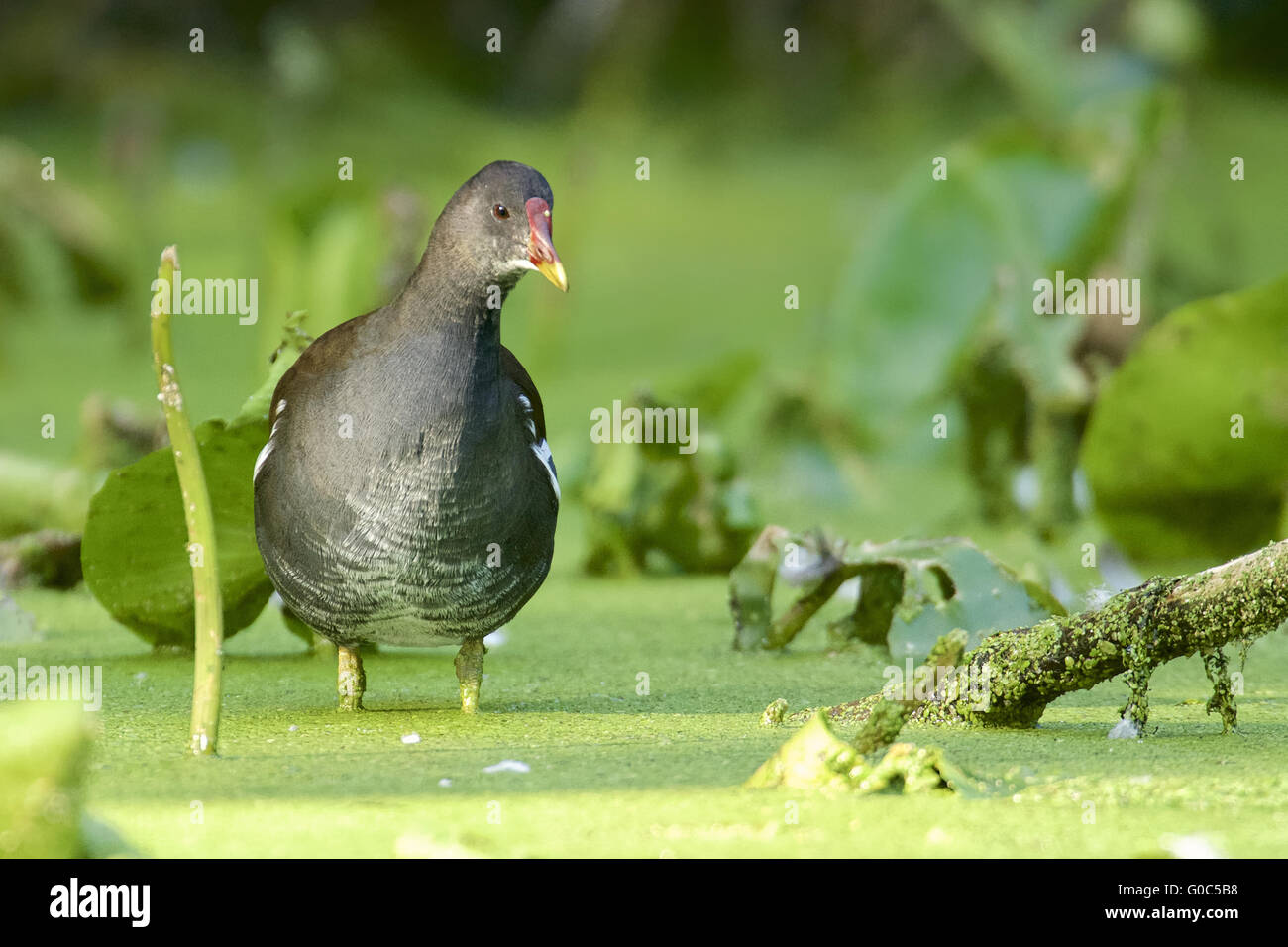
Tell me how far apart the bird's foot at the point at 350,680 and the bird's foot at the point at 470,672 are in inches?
4.6

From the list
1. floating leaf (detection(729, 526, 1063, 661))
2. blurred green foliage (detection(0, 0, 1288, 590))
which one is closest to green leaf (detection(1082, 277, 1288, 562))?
blurred green foliage (detection(0, 0, 1288, 590))

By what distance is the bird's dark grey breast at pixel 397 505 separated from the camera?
73.4 inches

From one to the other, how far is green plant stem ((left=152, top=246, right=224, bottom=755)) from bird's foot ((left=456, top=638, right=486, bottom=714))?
0.37 metres

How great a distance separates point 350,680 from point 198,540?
37 centimetres

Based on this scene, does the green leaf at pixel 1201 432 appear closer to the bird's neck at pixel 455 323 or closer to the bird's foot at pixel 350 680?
the bird's neck at pixel 455 323

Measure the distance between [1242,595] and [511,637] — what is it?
116 cm

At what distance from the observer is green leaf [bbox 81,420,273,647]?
2160 millimetres

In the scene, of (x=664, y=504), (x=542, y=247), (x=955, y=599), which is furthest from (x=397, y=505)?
(x=664, y=504)

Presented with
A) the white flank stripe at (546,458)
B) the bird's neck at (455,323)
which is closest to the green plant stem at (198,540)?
the bird's neck at (455,323)

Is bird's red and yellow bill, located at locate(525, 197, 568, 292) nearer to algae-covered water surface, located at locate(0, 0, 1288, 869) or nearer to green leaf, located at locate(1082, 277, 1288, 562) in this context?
algae-covered water surface, located at locate(0, 0, 1288, 869)

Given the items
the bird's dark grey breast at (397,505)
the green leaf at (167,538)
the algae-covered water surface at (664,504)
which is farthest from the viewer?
the green leaf at (167,538)

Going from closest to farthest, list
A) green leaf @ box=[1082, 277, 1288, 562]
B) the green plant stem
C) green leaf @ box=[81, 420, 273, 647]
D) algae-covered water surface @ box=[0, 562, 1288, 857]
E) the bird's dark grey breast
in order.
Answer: algae-covered water surface @ box=[0, 562, 1288, 857] < the green plant stem < the bird's dark grey breast < green leaf @ box=[81, 420, 273, 647] < green leaf @ box=[1082, 277, 1288, 562]
